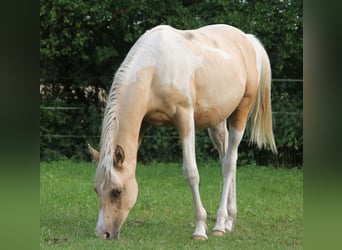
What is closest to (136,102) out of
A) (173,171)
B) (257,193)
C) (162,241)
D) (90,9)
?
(162,241)

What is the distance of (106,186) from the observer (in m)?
4.41

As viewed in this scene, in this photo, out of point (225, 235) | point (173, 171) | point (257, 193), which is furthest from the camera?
point (173, 171)

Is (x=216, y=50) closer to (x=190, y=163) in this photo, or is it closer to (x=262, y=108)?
(x=262, y=108)

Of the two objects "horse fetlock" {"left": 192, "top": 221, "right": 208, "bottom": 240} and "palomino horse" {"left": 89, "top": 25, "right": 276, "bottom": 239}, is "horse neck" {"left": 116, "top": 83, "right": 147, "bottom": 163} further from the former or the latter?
"horse fetlock" {"left": 192, "top": 221, "right": 208, "bottom": 240}

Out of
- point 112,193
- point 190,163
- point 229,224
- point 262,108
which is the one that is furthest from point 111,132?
point 262,108

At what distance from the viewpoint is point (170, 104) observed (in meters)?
4.65

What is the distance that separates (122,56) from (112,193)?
7.41 meters

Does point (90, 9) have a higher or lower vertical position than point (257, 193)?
higher

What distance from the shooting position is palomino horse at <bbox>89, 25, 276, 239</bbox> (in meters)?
4.46
